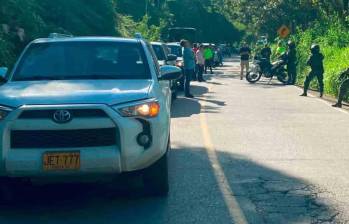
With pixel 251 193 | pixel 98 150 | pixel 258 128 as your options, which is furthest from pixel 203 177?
pixel 258 128

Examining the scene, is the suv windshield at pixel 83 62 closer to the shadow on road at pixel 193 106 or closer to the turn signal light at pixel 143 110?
the turn signal light at pixel 143 110

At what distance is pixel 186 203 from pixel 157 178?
1.33 ft

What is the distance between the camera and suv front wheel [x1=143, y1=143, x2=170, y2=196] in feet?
20.7

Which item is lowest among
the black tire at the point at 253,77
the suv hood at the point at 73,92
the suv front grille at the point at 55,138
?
the black tire at the point at 253,77

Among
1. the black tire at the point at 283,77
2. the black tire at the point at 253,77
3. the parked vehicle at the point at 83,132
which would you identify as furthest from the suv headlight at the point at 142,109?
the black tire at the point at 253,77

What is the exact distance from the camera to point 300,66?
2930cm

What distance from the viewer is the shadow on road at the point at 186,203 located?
5816 mm

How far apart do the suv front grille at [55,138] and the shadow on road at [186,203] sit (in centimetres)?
73

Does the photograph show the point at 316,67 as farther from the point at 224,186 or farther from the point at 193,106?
the point at 224,186

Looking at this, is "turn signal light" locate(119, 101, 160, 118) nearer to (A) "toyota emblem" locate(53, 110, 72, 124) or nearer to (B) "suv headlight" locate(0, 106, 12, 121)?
(A) "toyota emblem" locate(53, 110, 72, 124)

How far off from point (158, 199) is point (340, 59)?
17.0 metres

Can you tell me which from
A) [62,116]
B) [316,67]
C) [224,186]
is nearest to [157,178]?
[224,186]

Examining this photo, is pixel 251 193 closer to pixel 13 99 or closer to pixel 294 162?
pixel 294 162

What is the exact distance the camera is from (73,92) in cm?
604
